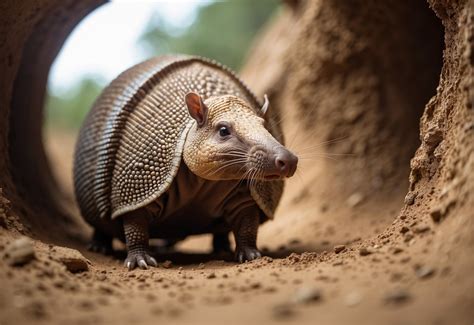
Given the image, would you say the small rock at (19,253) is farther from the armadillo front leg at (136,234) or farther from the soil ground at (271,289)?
the armadillo front leg at (136,234)

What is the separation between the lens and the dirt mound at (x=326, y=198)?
13.1ft

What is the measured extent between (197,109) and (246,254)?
1698mm

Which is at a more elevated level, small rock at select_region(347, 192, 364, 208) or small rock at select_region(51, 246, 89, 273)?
small rock at select_region(347, 192, 364, 208)

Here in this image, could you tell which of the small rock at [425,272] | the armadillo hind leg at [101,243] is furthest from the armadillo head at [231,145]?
the armadillo hind leg at [101,243]

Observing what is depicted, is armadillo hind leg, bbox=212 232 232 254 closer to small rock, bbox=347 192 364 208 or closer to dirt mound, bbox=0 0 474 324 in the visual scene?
dirt mound, bbox=0 0 474 324

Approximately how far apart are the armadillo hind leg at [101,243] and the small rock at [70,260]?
8.04ft

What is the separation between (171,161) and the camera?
251 inches

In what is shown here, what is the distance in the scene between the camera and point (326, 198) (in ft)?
31.9

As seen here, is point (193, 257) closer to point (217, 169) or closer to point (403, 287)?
point (217, 169)

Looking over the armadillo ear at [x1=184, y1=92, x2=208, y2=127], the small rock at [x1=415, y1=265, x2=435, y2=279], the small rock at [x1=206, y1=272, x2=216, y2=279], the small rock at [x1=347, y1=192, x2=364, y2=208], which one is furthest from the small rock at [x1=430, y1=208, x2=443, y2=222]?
the small rock at [x1=347, y1=192, x2=364, y2=208]

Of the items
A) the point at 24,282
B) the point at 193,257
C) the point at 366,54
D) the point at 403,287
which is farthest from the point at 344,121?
the point at 24,282

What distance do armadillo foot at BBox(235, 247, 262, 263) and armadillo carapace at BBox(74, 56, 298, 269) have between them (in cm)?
1

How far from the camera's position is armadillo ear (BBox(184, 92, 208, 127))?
20.5ft

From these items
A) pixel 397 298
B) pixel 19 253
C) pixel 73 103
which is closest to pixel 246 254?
pixel 19 253
